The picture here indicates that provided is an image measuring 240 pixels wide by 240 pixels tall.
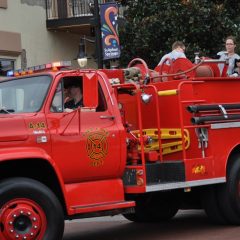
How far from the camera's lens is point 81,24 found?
60.4ft

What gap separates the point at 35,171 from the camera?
704 centimetres

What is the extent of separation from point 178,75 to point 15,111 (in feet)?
8.62

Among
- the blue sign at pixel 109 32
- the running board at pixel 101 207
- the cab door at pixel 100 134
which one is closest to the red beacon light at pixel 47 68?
the cab door at pixel 100 134

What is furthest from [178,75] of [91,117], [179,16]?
[179,16]

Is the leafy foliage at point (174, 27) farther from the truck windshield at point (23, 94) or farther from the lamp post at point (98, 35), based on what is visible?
the truck windshield at point (23, 94)

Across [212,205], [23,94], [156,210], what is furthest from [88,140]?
[156,210]

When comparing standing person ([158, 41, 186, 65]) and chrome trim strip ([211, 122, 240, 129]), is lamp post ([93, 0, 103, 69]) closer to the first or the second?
standing person ([158, 41, 186, 65])

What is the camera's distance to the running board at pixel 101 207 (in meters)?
6.97

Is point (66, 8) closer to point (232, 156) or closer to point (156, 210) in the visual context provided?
point (156, 210)

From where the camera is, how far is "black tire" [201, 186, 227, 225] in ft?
28.3

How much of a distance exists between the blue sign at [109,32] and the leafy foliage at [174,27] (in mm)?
2128

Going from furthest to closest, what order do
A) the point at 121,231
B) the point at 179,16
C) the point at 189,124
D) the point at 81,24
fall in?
the point at 81,24 → the point at 179,16 → the point at 121,231 → the point at 189,124

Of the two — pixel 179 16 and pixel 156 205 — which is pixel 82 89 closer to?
pixel 156 205

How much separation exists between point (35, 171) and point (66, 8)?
1255 centimetres
